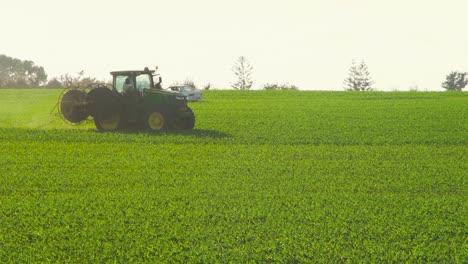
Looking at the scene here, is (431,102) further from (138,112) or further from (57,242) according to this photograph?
(57,242)

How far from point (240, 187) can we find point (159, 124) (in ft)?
27.5

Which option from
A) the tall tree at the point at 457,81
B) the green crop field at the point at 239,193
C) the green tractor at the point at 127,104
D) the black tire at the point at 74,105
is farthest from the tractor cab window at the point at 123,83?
the tall tree at the point at 457,81

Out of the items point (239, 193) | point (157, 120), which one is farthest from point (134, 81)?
point (239, 193)

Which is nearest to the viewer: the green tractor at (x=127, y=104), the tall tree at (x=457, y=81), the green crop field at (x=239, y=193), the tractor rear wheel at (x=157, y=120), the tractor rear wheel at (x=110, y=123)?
the green crop field at (x=239, y=193)

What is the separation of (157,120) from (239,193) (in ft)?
29.4

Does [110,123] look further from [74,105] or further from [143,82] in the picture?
[143,82]

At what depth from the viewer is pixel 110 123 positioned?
19438 millimetres

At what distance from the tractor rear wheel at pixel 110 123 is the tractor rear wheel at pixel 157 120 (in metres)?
1.00

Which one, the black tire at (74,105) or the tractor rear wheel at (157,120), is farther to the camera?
the tractor rear wheel at (157,120)

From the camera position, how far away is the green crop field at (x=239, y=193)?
26.0ft

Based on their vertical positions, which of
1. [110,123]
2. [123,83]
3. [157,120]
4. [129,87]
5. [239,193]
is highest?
[123,83]

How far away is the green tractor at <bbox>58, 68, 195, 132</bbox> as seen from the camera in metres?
18.8

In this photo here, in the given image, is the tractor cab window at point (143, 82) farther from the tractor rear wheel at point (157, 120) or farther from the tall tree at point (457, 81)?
the tall tree at point (457, 81)

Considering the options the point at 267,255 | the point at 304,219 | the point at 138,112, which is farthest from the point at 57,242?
the point at 138,112
